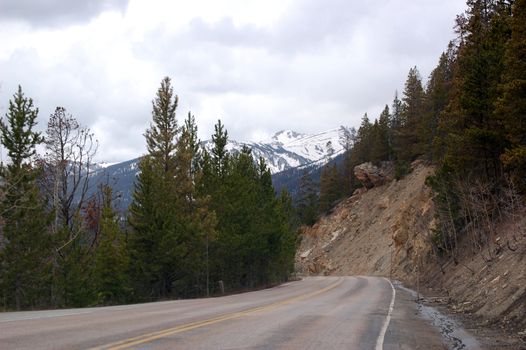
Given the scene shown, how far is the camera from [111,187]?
124 ft

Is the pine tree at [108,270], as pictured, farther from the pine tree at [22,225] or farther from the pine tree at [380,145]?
the pine tree at [380,145]

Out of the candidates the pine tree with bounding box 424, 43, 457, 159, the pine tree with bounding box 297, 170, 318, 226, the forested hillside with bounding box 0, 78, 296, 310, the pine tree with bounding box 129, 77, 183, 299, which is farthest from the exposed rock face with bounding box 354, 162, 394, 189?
the pine tree with bounding box 129, 77, 183, 299

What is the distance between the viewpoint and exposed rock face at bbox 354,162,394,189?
80.2m

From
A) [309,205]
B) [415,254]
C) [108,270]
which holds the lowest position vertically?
[415,254]

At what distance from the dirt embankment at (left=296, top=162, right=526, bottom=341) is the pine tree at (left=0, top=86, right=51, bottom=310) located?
66.3ft

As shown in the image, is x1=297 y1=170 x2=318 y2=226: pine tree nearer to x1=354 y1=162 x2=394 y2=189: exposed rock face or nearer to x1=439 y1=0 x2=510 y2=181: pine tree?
x1=354 y1=162 x2=394 y2=189: exposed rock face

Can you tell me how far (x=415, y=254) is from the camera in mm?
54625

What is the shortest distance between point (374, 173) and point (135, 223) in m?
58.2

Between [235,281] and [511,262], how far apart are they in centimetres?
2474

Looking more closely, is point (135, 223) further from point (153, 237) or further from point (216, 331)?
point (216, 331)

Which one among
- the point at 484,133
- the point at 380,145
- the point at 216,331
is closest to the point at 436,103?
the point at 380,145

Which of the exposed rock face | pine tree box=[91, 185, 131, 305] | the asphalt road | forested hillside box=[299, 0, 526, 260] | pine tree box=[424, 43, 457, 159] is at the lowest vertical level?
the asphalt road

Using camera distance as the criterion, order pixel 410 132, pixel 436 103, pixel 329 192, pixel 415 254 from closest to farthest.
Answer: pixel 415 254, pixel 436 103, pixel 410 132, pixel 329 192

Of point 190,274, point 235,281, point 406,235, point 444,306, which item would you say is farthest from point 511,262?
point 406,235
